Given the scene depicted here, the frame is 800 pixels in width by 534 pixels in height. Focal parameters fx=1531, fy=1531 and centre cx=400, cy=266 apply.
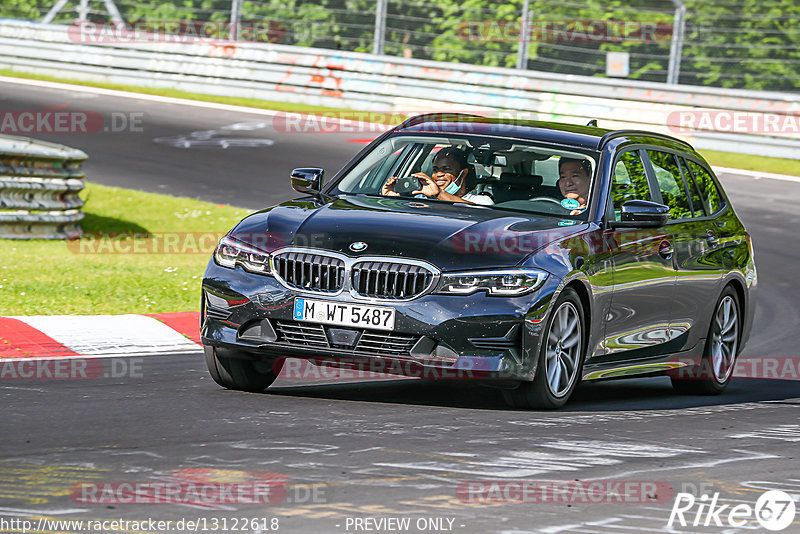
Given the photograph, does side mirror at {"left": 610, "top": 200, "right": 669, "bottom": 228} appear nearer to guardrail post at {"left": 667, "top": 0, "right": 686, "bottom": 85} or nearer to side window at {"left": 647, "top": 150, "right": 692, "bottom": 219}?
side window at {"left": 647, "top": 150, "right": 692, "bottom": 219}

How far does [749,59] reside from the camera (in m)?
25.1

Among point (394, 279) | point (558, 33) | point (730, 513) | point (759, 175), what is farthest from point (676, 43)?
point (730, 513)

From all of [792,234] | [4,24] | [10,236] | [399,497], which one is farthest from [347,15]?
[399,497]

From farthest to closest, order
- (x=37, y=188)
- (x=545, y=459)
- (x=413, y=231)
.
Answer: (x=37, y=188) < (x=413, y=231) < (x=545, y=459)

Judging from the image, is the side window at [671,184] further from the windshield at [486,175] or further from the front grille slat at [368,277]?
the front grille slat at [368,277]

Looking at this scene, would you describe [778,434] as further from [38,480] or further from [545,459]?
[38,480]

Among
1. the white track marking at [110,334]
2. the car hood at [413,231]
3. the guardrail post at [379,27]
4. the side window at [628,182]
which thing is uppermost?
the guardrail post at [379,27]

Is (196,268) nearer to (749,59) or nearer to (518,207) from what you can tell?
(518,207)

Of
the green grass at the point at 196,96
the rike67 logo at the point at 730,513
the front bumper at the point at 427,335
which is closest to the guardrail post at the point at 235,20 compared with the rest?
the green grass at the point at 196,96

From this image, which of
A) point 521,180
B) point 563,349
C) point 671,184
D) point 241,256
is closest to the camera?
point 241,256

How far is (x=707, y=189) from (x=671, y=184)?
2.20ft

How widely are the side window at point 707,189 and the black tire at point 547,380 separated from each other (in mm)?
2346

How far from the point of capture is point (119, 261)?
15367 mm

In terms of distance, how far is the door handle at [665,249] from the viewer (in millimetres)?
9508
